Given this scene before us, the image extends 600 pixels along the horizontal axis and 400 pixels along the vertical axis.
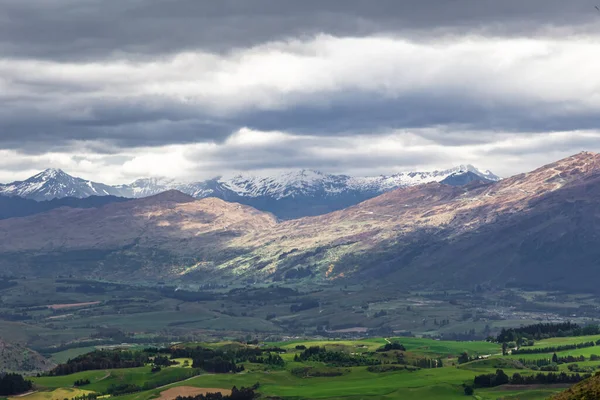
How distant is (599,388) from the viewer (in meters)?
137

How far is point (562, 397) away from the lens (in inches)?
5571

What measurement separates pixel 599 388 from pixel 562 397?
6250mm
